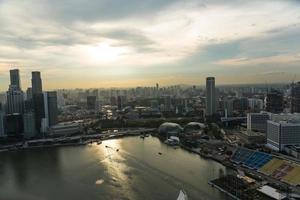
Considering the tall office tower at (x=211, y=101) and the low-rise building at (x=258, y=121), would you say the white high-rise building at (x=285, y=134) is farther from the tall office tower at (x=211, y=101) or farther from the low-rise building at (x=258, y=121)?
the tall office tower at (x=211, y=101)

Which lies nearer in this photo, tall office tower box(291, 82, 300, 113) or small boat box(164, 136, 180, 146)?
small boat box(164, 136, 180, 146)

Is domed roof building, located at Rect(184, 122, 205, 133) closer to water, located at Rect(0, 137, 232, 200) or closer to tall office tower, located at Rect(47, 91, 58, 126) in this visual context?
water, located at Rect(0, 137, 232, 200)

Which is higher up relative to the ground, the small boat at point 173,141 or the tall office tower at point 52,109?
the tall office tower at point 52,109

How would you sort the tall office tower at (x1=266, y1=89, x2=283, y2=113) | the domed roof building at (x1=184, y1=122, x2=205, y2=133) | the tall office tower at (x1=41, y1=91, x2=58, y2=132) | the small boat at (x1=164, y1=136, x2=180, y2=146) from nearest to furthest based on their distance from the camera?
the small boat at (x1=164, y1=136, x2=180, y2=146) < the domed roof building at (x1=184, y1=122, x2=205, y2=133) < the tall office tower at (x1=41, y1=91, x2=58, y2=132) < the tall office tower at (x1=266, y1=89, x2=283, y2=113)

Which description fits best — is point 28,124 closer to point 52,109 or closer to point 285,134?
Result: point 52,109

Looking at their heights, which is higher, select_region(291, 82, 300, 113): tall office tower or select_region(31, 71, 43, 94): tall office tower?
select_region(31, 71, 43, 94): tall office tower

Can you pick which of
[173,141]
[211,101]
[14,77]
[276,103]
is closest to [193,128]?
[173,141]

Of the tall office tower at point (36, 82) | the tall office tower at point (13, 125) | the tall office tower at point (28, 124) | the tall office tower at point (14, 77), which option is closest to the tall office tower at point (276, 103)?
the tall office tower at point (28, 124)

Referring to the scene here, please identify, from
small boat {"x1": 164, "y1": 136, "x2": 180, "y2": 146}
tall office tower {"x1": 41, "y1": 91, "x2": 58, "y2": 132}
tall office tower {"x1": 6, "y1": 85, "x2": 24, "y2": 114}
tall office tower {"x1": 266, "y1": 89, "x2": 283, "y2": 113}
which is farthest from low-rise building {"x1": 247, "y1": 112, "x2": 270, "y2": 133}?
tall office tower {"x1": 6, "y1": 85, "x2": 24, "y2": 114}

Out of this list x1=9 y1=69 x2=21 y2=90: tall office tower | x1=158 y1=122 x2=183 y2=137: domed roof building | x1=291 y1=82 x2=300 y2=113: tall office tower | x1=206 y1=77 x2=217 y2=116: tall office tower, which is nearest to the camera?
x1=158 y1=122 x2=183 y2=137: domed roof building
